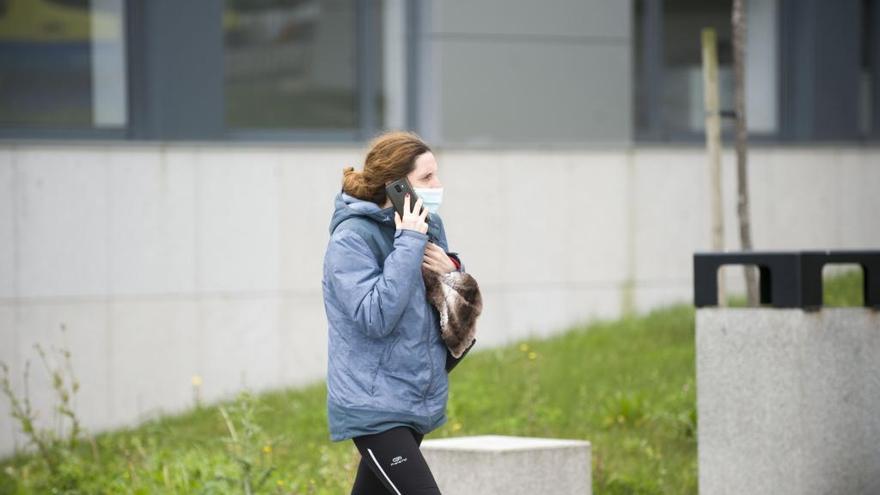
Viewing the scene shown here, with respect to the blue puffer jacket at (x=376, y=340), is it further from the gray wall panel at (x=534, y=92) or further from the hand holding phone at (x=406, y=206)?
the gray wall panel at (x=534, y=92)

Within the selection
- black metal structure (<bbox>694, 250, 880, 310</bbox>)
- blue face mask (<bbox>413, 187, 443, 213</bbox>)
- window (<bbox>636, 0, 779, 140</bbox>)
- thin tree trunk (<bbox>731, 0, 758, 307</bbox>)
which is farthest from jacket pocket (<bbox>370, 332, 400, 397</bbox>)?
window (<bbox>636, 0, 779, 140</bbox>)

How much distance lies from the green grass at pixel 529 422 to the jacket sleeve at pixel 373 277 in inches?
79.3

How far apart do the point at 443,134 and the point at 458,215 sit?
2.19ft

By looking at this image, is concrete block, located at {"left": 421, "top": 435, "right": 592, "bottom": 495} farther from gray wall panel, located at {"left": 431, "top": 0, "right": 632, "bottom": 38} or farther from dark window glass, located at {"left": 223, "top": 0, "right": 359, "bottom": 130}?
gray wall panel, located at {"left": 431, "top": 0, "right": 632, "bottom": 38}

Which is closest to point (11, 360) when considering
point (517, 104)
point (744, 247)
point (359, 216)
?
point (517, 104)

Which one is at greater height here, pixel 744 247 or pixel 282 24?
pixel 282 24

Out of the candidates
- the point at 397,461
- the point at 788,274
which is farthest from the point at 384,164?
the point at 788,274

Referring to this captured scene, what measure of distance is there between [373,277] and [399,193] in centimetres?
29

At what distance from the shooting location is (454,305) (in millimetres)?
4926

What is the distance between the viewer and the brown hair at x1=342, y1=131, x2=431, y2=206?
495 centimetres

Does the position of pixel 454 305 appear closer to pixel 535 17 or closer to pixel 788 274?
pixel 788 274

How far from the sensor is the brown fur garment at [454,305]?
4.93 metres

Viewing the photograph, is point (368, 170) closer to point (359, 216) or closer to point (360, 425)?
point (359, 216)

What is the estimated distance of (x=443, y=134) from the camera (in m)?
12.2
